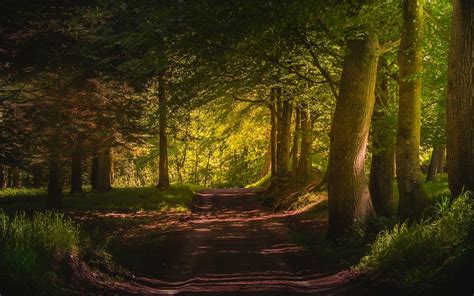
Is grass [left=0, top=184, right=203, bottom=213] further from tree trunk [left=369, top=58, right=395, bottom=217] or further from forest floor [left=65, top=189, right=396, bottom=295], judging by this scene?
tree trunk [left=369, top=58, right=395, bottom=217]

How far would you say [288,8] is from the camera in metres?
12.5

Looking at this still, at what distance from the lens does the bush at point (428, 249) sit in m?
7.96

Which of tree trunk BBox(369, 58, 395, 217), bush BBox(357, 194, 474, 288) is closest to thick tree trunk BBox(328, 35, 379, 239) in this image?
tree trunk BBox(369, 58, 395, 217)

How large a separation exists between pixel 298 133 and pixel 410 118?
9.28 metres

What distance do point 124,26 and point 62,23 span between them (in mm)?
5580

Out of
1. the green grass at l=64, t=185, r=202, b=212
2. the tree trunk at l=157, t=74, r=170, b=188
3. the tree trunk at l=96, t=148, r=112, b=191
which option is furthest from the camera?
the tree trunk at l=96, t=148, r=112, b=191

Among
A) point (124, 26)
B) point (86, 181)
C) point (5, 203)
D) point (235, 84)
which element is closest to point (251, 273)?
point (235, 84)

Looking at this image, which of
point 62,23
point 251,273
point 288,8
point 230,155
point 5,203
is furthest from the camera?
point 230,155

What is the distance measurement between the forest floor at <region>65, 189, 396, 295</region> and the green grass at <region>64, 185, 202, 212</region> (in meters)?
1.75

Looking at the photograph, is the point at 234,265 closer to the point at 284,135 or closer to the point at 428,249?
the point at 428,249

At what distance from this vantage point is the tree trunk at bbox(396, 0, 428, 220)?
41.1 feet

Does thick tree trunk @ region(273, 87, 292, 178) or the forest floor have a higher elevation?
thick tree trunk @ region(273, 87, 292, 178)

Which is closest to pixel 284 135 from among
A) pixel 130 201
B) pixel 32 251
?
pixel 130 201

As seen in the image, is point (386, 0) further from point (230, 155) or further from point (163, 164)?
point (230, 155)
